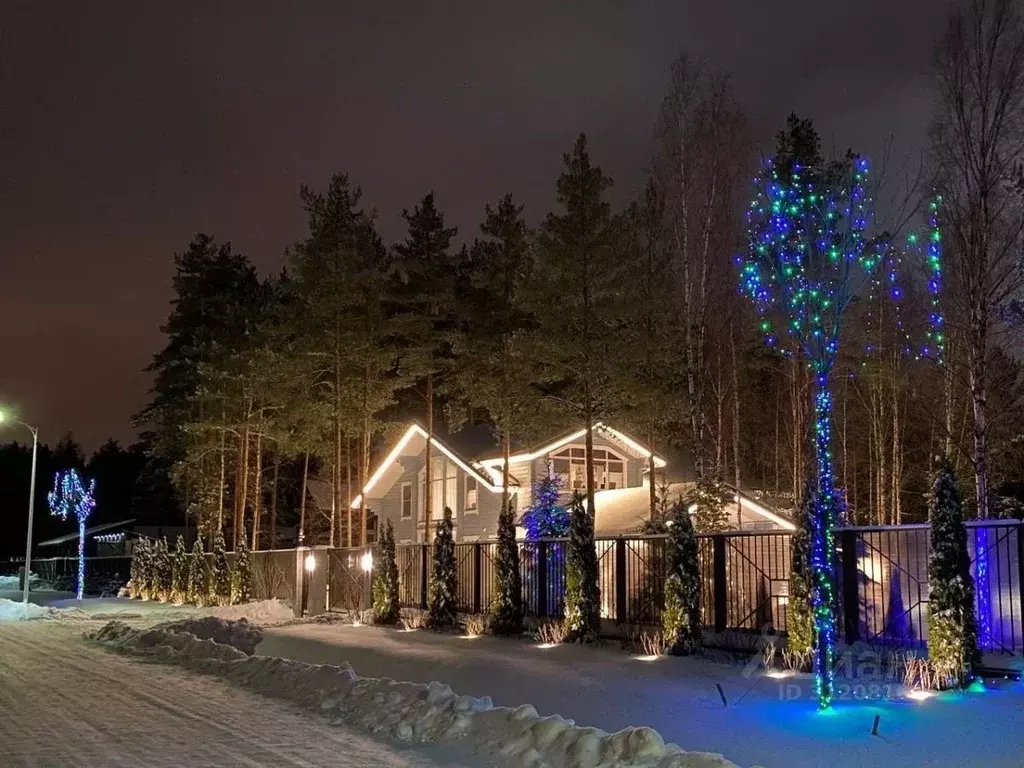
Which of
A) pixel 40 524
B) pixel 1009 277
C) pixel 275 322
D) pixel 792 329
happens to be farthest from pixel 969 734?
pixel 40 524

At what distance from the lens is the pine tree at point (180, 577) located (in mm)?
37875

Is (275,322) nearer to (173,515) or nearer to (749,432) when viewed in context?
(749,432)

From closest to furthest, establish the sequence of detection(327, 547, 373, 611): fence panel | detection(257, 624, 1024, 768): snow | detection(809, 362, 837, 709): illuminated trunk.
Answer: detection(257, 624, 1024, 768): snow
detection(809, 362, 837, 709): illuminated trunk
detection(327, 547, 373, 611): fence panel

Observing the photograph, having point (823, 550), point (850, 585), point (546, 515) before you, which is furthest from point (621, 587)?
point (546, 515)

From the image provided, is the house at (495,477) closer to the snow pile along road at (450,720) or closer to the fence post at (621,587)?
the fence post at (621,587)

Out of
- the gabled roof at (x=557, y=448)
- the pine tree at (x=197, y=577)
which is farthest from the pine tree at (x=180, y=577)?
the gabled roof at (x=557, y=448)

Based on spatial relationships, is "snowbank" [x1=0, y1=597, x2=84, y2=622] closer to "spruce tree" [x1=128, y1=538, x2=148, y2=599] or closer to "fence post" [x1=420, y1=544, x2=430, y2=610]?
"spruce tree" [x1=128, y1=538, x2=148, y2=599]

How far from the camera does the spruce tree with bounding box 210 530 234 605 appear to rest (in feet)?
111

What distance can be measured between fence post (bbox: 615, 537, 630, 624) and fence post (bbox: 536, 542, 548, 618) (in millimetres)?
1903

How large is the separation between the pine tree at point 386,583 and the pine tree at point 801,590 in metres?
12.1

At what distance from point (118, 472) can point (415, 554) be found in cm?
10130

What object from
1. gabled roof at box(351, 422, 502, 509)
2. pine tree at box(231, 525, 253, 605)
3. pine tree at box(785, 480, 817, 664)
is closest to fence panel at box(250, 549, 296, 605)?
pine tree at box(231, 525, 253, 605)

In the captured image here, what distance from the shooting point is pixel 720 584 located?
49.9ft

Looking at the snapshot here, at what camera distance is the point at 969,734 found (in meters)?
8.52
